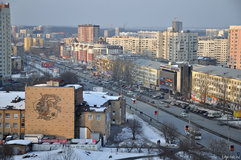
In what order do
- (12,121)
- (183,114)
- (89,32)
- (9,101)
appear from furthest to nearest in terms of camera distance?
(89,32) < (183,114) < (9,101) < (12,121)

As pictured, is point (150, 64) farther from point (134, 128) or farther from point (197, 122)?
point (134, 128)

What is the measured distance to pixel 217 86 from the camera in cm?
2586

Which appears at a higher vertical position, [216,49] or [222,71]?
[216,49]

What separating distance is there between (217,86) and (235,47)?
41.1 feet

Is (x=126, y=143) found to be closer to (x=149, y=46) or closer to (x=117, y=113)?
(x=117, y=113)

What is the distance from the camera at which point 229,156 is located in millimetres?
13328

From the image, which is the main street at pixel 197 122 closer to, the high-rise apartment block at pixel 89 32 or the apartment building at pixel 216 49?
the apartment building at pixel 216 49

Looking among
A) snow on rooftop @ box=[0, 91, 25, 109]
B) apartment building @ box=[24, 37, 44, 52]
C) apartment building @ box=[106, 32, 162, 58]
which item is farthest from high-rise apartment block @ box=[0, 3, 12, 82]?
apartment building @ box=[24, 37, 44, 52]

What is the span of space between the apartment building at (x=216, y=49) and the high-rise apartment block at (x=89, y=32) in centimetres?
2775

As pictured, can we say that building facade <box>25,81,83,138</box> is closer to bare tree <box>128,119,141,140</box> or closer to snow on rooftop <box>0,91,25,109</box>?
snow on rooftop <box>0,91,25,109</box>

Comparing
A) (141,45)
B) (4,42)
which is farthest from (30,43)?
(4,42)

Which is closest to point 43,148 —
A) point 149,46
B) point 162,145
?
point 162,145

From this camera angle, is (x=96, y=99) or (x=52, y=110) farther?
(x=96, y=99)

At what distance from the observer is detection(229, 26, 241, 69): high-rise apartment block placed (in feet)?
120
